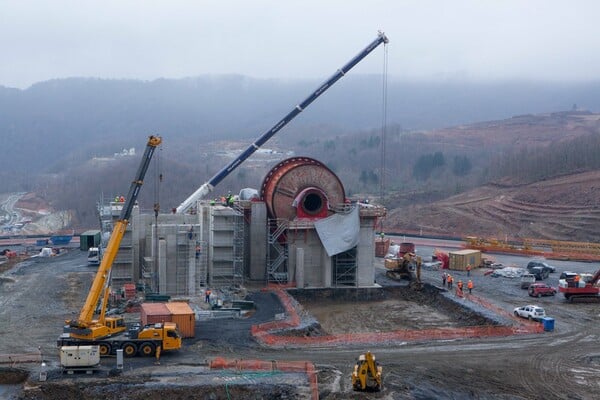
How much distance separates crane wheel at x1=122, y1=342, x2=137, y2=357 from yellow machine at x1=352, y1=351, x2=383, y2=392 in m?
7.80

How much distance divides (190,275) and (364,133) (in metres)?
151

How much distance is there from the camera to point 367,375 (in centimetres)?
2366

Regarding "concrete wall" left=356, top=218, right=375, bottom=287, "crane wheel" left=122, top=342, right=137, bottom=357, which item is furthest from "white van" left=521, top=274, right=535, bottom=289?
"crane wheel" left=122, top=342, right=137, bottom=357

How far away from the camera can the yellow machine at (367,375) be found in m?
23.5

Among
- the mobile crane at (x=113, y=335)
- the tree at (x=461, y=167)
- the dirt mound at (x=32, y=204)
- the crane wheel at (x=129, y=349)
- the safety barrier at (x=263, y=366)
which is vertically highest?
the tree at (x=461, y=167)

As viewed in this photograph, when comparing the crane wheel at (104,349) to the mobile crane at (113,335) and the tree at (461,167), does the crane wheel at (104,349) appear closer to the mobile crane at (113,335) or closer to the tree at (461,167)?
the mobile crane at (113,335)

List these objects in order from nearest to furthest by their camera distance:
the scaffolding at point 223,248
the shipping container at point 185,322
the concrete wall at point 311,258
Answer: the shipping container at point 185,322
the scaffolding at point 223,248
the concrete wall at point 311,258

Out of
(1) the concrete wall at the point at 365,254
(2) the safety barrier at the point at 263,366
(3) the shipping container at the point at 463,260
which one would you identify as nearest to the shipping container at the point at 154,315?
(2) the safety barrier at the point at 263,366

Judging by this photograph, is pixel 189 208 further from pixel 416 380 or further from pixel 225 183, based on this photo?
pixel 225 183

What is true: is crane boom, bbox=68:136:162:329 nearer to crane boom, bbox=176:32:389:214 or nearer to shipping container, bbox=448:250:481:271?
crane boom, bbox=176:32:389:214

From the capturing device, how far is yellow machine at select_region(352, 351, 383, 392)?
927 inches

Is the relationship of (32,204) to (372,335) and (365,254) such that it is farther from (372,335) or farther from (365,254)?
(372,335)

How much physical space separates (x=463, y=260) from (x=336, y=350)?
83.7ft

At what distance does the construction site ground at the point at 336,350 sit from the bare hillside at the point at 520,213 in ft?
121
